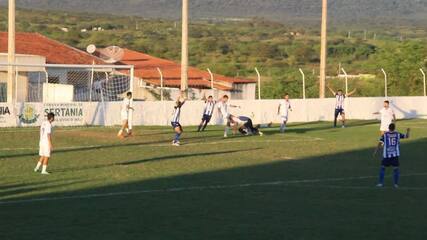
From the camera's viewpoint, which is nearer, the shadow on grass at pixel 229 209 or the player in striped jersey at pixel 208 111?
the shadow on grass at pixel 229 209

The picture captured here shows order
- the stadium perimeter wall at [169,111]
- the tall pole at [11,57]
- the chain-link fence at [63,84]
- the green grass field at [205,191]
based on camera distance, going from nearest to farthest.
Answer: the green grass field at [205,191] → the stadium perimeter wall at [169,111] → the tall pole at [11,57] → the chain-link fence at [63,84]

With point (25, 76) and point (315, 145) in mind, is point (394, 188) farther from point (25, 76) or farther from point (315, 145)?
point (25, 76)

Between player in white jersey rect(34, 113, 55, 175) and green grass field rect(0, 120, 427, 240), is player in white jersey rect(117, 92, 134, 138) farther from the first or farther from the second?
player in white jersey rect(34, 113, 55, 175)

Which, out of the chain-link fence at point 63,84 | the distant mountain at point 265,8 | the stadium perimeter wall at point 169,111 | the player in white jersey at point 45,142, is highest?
the distant mountain at point 265,8

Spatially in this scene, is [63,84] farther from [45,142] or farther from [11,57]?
[45,142]

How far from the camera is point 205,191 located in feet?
76.1

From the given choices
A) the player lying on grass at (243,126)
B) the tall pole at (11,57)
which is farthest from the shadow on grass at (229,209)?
the tall pole at (11,57)

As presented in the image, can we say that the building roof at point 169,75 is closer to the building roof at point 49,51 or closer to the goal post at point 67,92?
the building roof at point 49,51

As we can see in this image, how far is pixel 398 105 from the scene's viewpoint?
55.8 meters

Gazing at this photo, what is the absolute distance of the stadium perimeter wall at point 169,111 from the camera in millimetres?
41812

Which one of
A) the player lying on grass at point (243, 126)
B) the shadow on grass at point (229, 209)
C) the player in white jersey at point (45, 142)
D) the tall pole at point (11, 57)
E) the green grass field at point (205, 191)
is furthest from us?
the tall pole at point (11, 57)

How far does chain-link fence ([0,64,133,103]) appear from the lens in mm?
45969

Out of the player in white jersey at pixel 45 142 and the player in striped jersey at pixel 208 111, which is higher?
the player in striped jersey at pixel 208 111

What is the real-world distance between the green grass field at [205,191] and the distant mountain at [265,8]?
96.1 metres
